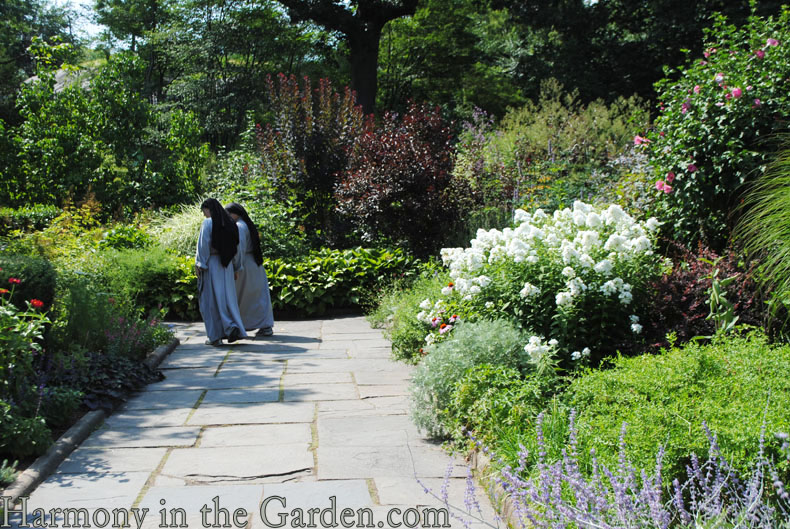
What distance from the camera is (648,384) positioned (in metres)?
3.51

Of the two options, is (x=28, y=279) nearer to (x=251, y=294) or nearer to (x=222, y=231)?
(x=222, y=231)

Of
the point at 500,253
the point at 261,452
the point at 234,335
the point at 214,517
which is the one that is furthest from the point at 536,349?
the point at 234,335

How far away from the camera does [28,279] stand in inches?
208

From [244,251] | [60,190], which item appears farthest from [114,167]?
[244,251]

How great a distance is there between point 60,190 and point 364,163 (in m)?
7.28

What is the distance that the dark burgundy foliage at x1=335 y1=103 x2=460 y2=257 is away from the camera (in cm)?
957

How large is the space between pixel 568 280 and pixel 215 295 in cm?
422

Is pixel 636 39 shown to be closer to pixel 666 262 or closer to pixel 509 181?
pixel 509 181

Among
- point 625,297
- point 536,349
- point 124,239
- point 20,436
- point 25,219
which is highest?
point 25,219

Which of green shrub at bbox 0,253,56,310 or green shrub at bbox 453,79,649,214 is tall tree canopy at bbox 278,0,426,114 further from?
green shrub at bbox 0,253,56,310

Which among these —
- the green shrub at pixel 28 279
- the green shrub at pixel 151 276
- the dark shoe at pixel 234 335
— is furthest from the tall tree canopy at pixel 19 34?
the green shrub at pixel 28 279

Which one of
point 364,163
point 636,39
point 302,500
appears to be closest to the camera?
point 302,500


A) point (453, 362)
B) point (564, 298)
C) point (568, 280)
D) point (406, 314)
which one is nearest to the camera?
point (453, 362)

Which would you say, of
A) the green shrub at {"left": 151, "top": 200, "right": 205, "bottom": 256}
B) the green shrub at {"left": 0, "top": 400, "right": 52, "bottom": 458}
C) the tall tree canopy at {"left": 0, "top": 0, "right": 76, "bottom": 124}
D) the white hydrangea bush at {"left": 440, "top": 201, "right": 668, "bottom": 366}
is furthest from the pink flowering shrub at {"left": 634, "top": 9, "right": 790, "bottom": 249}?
the tall tree canopy at {"left": 0, "top": 0, "right": 76, "bottom": 124}
